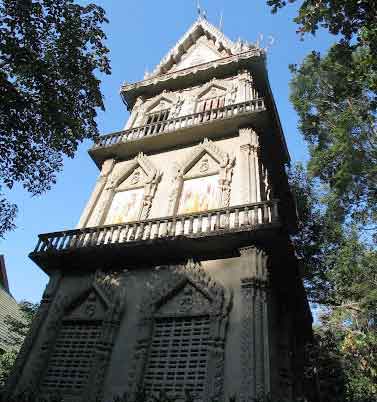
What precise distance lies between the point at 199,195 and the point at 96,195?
4774mm

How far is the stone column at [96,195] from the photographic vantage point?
15.1 meters

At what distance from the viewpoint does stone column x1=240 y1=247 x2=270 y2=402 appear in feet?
28.3

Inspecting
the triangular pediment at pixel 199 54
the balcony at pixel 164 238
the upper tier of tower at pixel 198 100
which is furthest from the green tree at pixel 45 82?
the triangular pediment at pixel 199 54

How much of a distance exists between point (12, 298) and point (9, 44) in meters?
24.0

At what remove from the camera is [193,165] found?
15.7m

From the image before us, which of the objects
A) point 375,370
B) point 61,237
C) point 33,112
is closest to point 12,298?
point 61,237

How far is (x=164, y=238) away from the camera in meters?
11.6

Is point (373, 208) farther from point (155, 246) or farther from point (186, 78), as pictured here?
point (186, 78)

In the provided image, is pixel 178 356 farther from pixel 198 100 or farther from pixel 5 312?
pixel 5 312

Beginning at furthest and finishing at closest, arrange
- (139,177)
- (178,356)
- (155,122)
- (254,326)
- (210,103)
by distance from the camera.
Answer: (210,103) → (155,122) → (139,177) → (178,356) → (254,326)

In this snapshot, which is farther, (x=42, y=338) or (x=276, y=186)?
(x=276, y=186)

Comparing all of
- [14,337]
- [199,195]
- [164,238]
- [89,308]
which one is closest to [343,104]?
[199,195]

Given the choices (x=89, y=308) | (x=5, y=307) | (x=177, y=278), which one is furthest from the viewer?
(x=5, y=307)

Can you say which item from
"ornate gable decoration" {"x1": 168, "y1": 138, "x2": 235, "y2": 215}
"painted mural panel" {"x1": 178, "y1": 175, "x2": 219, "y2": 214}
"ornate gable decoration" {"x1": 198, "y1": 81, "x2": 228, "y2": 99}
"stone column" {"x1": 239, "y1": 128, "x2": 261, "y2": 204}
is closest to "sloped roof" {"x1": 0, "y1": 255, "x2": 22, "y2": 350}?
"ornate gable decoration" {"x1": 168, "y1": 138, "x2": 235, "y2": 215}
